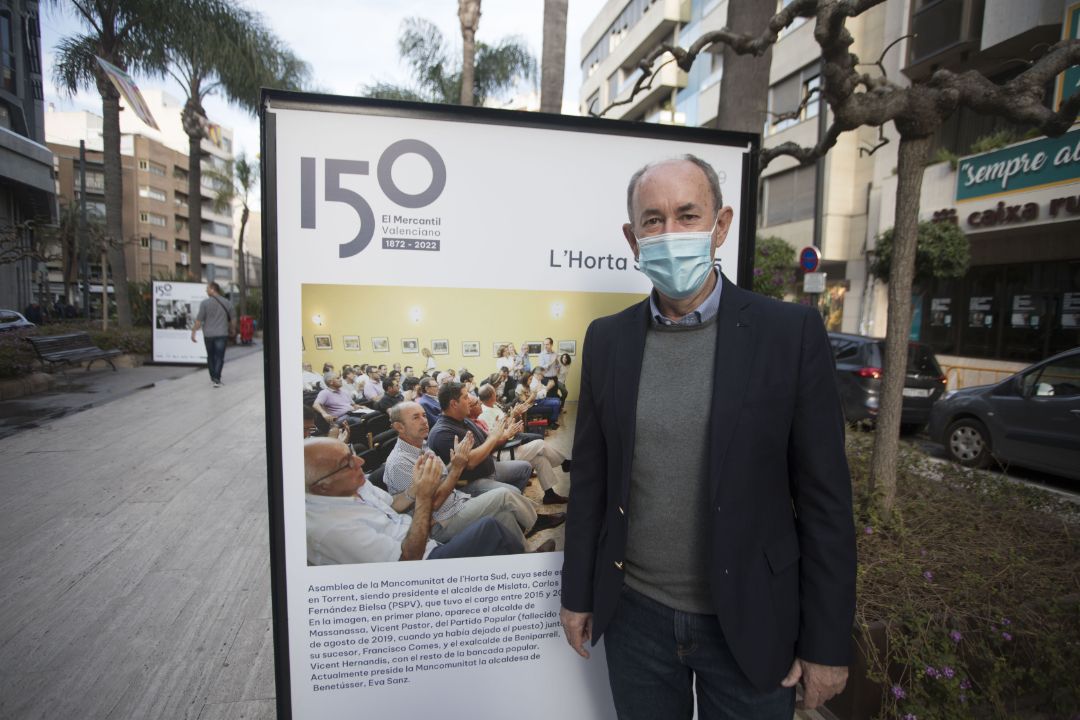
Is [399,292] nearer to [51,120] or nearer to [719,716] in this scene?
[719,716]

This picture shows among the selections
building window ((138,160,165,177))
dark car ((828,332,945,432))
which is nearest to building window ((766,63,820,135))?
dark car ((828,332,945,432))

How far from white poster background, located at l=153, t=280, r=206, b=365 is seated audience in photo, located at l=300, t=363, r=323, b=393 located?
15388mm

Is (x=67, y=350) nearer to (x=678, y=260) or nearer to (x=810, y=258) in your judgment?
(x=678, y=260)

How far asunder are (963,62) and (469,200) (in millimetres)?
18924

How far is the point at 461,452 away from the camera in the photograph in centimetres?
202

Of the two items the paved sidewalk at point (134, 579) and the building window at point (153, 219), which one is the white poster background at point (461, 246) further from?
the building window at point (153, 219)

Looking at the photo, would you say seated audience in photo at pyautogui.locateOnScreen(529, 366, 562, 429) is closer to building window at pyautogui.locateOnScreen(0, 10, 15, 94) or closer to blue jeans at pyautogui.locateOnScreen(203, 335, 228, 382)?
blue jeans at pyautogui.locateOnScreen(203, 335, 228, 382)

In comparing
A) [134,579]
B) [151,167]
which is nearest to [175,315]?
[134,579]

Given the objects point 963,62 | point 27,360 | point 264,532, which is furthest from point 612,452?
point 963,62

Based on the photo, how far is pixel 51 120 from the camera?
69.0 metres

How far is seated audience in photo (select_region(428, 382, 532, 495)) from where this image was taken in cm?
198

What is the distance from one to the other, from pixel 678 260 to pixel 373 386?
1037mm

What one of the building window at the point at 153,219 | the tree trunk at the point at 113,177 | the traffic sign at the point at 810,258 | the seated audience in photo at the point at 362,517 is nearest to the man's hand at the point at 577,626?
the seated audience in photo at the point at 362,517

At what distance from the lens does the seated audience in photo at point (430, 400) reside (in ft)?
6.40
